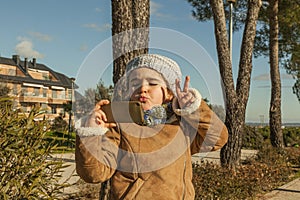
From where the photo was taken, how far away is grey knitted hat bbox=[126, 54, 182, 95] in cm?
230

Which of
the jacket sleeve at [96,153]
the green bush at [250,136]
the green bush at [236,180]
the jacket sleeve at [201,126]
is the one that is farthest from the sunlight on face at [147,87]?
the green bush at [250,136]

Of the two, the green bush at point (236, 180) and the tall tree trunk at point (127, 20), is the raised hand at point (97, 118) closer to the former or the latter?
the tall tree trunk at point (127, 20)

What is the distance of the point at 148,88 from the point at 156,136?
263 mm

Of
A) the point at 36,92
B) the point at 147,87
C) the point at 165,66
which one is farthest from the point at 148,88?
the point at 36,92

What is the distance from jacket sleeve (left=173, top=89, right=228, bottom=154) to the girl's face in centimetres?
9

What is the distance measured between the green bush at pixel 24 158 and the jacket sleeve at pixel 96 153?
1.44m

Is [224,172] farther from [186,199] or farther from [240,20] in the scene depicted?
[240,20]

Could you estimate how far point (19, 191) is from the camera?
3.38 m

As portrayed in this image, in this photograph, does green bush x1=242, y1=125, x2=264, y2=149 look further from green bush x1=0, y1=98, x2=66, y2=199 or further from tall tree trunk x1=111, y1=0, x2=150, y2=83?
green bush x1=0, y1=98, x2=66, y2=199

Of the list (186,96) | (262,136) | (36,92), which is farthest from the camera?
(36,92)

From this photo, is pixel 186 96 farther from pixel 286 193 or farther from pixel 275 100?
pixel 275 100

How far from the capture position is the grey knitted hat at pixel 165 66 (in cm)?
230

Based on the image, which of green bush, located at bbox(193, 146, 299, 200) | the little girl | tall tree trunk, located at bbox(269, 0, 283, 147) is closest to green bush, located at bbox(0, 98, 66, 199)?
the little girl

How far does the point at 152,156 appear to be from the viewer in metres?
2.27
